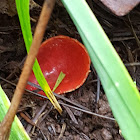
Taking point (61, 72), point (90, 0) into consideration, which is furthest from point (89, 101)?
point (90, 0)

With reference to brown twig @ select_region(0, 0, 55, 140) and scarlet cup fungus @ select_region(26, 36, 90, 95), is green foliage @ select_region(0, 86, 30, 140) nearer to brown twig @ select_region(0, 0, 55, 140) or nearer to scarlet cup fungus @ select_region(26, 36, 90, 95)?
brown twig @ select_region(0, 0, 55, 140)

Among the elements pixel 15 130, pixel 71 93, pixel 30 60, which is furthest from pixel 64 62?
pixel 30 60

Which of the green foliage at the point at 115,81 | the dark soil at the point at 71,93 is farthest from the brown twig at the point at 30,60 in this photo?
the dark soil at the point at 71,93

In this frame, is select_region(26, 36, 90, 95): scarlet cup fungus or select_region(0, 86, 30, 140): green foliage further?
select_region(26, 36, 90, 95): scarlet cup fungus

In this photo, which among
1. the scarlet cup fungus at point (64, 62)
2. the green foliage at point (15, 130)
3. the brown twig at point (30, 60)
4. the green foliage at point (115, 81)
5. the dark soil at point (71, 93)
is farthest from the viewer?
the scarlet cup fungus at point (64, 62)

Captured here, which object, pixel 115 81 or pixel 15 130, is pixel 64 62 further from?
pixel 115 81

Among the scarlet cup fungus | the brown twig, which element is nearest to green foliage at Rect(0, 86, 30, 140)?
the brown twig

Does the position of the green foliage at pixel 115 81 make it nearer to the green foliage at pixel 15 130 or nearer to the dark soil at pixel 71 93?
the green foliage at pixel 15 130
